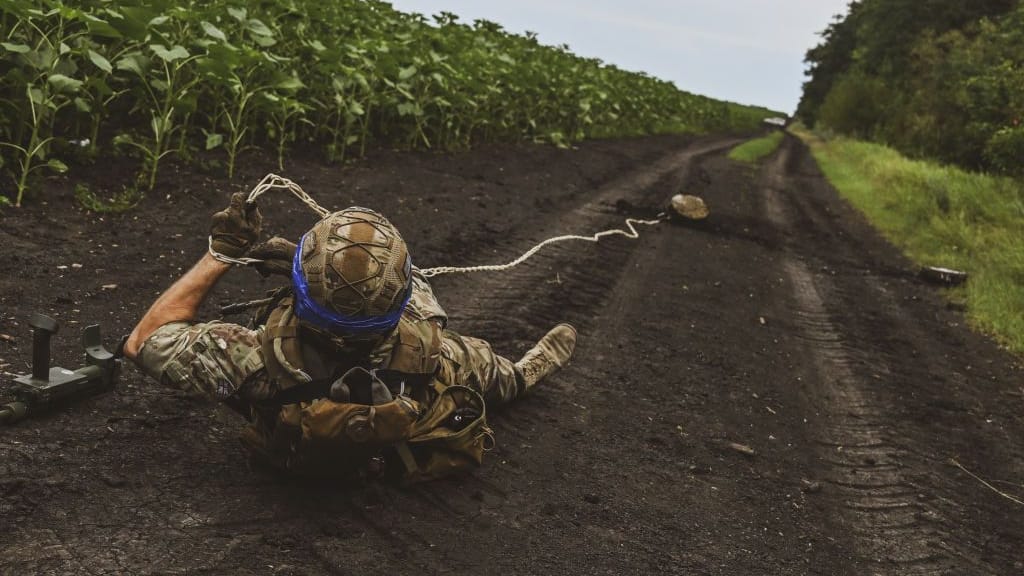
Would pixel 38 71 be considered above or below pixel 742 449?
above

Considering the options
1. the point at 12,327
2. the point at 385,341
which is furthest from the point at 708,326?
the point at 12,327

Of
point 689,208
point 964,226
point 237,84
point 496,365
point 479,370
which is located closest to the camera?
point 479,370

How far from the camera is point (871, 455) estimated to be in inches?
179

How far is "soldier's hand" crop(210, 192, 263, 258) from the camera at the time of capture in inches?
119

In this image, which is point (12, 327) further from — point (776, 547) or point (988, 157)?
point (988, 157)

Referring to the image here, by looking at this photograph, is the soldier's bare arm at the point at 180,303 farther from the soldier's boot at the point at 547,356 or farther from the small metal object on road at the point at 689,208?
the small metal object on road at the point at 689,208

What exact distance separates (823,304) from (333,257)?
242 inches

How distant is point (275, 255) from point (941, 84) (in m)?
26.5

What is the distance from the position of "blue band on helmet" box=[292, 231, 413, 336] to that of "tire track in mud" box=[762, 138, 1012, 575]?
2.35m

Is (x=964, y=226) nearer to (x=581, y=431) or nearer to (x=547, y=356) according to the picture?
(x=547, y=356)

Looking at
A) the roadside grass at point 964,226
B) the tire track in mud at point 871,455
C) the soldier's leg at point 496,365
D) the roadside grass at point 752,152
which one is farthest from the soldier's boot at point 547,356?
the roadside grass at point 752,152

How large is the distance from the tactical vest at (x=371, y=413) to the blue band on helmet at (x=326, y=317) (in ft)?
0.46

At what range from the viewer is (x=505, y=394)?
13.6ft

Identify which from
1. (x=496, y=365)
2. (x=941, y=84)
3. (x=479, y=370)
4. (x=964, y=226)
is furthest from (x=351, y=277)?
(x=941, y=84)
